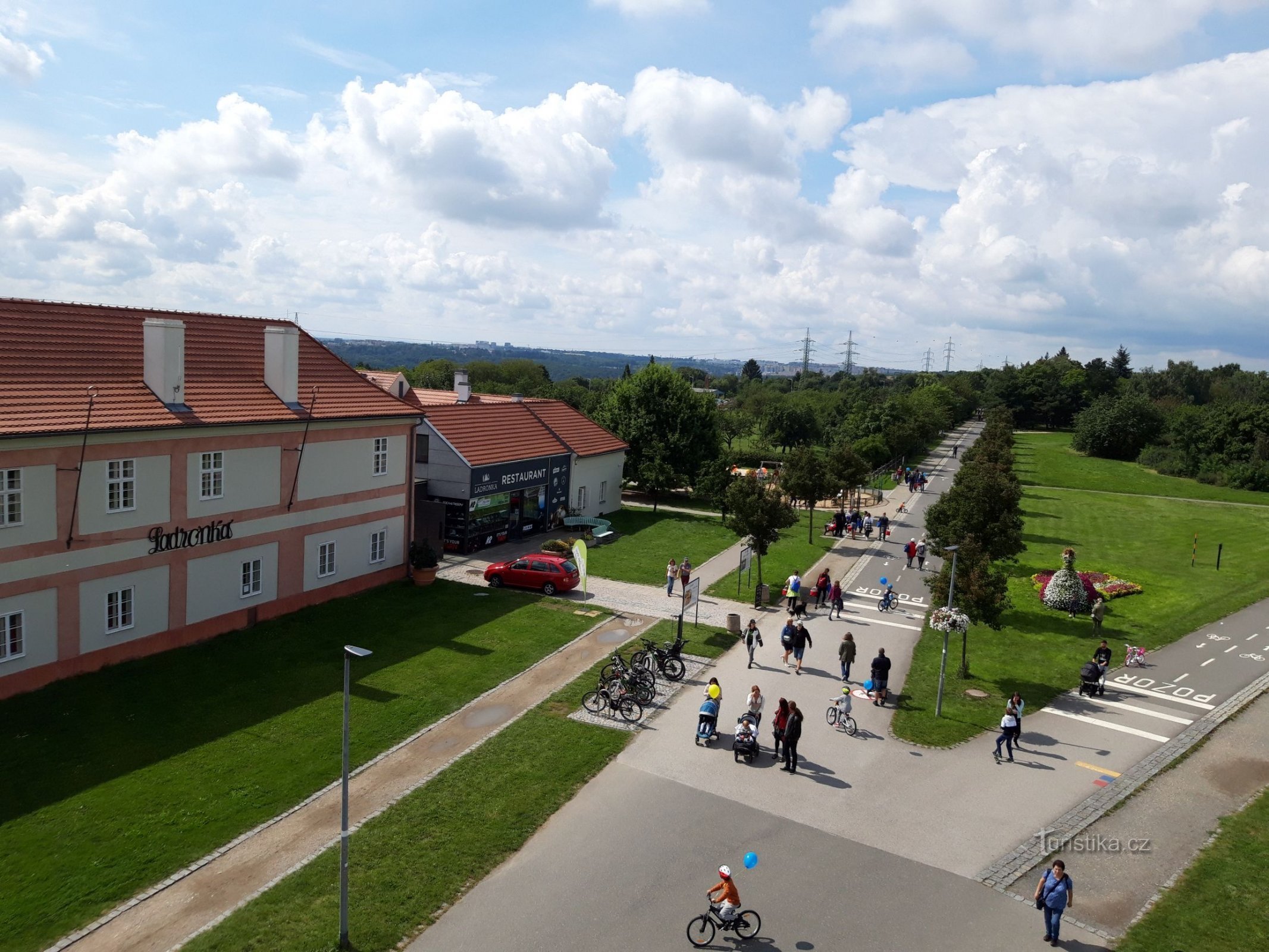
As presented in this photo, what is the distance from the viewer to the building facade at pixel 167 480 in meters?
19.2

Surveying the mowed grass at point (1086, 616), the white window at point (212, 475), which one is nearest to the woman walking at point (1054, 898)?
the mowed grass at point (1086, 616)

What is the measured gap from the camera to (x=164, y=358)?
2230 centimetres

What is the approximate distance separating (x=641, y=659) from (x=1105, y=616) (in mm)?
18789

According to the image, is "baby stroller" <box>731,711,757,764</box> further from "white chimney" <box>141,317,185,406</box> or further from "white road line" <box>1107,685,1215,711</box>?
"white chimney" <box>141,317,185,406</box>

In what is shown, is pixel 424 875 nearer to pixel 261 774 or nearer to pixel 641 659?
pixel 261 774

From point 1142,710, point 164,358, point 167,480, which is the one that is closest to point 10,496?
point 167,480

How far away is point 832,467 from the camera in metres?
42.7

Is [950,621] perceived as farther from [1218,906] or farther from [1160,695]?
[1218,906]

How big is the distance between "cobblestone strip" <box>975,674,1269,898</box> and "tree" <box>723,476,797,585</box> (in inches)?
532

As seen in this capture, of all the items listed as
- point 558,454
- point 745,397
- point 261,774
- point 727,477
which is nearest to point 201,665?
point 261,774

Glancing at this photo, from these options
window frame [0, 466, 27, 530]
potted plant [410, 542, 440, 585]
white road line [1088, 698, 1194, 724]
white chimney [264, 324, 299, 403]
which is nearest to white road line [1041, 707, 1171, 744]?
white road line [1088, 698, 1194, 724]

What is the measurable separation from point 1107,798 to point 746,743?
22.9ft

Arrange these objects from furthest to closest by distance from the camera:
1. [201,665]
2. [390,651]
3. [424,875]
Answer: [390,651] < [201,665] < [424,875]

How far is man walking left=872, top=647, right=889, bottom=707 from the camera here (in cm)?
2131
